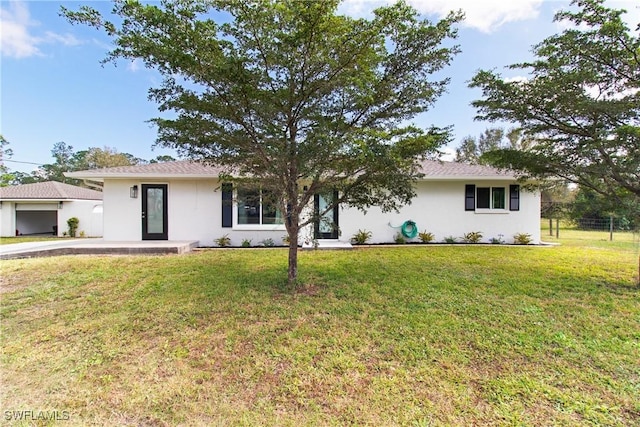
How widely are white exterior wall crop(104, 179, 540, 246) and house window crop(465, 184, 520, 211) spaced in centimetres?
16

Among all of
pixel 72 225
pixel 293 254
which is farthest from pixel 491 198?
pixel 72 225

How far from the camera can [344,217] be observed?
373 inches

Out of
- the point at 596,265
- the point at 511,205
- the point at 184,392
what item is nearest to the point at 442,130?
the point at 184,392

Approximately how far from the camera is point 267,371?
2.65 metres

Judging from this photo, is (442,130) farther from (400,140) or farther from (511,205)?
(511,205)

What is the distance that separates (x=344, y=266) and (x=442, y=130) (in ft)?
11.5

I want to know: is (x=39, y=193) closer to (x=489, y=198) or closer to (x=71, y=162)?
(x=489, y=198)

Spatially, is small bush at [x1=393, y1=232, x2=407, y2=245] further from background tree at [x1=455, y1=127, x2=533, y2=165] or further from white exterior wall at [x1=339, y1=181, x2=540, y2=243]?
background tree at [x1=455, y1=127, x2=533, y2=165]

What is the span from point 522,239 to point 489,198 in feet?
→ 5.87

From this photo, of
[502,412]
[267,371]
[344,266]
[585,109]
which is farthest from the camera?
[344,266]

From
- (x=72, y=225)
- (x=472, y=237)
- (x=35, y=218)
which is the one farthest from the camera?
(x=35, y=218)

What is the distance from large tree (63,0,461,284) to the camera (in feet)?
11.5

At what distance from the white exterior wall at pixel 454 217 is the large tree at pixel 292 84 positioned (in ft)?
16.9

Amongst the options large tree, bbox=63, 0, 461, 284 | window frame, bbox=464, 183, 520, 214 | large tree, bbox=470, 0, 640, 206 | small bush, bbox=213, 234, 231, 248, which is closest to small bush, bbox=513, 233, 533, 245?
window frame, bbox=464, 183, 520, 214
